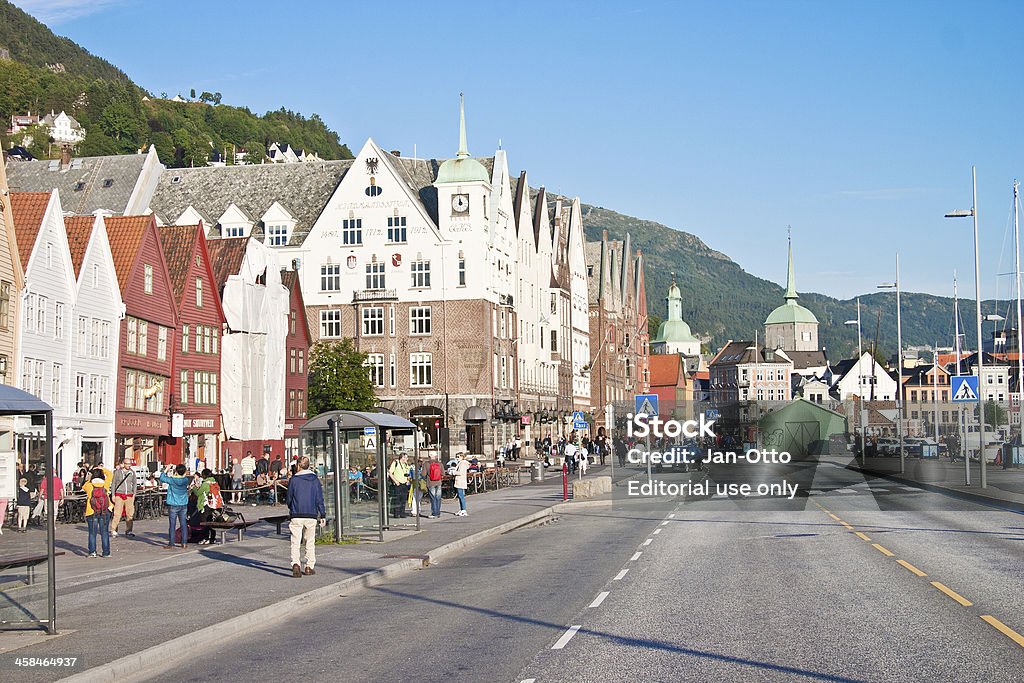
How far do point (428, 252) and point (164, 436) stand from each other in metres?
27.7

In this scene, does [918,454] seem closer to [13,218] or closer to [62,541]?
[13,218]

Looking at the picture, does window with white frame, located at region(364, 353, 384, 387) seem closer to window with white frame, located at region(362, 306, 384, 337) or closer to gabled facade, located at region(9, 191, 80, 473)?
window with white frame, located at region(362, 306, 384, 337)

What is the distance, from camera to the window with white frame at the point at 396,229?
261 feet

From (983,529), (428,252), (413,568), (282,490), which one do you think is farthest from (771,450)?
(428,252)

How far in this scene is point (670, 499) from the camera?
45.9m

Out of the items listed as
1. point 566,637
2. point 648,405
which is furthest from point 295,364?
point 566,637

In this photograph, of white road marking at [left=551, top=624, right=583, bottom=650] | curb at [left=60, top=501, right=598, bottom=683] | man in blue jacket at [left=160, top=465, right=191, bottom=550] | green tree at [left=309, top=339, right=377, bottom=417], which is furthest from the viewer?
green tree at [left=309, top=339, right=377, bottom=417]

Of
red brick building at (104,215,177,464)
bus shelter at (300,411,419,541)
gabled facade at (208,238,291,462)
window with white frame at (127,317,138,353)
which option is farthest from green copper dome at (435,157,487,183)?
bus shelter at (300,411,419,541)

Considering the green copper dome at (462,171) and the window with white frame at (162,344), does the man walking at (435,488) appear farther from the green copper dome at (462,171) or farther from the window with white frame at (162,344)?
the green copper dome at (462,171)

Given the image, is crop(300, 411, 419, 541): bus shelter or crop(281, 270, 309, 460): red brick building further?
crop(281, 270, 309, 460): red brick building

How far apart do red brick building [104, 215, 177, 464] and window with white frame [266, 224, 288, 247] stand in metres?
25.1

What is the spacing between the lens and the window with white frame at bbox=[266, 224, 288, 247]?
3194 inches

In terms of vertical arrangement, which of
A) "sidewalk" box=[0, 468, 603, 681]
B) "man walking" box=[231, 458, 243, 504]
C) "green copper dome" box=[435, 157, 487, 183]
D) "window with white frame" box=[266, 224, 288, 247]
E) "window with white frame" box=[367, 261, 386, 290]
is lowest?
"sidewalk" box=[0, 468, 603, 681]

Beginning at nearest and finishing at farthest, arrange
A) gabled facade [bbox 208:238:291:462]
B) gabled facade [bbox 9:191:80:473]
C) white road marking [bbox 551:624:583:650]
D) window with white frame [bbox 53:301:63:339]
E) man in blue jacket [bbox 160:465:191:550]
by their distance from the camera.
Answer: white road marking [bbox 551:624:583:650], man in blue jacket [bbox 160:465:191:550], gabled facade [bbox 9:191:80:473], window with white frame [bbox 53:301:63:339], gabled facade [bbox 208:238:291:462]
